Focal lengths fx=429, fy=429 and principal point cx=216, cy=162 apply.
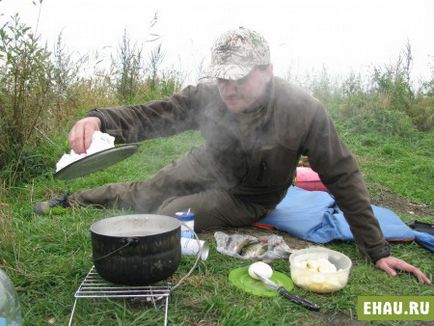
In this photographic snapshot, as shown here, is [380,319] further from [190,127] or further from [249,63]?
[190,127]

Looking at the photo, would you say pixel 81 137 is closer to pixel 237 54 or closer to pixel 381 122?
pixel 237 54

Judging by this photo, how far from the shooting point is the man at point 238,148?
2.64 m

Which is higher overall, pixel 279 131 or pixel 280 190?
pixel 279 131

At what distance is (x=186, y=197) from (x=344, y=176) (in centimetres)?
125

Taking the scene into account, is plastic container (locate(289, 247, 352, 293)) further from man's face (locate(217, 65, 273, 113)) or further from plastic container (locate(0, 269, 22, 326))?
plastic container (locate(0, 269, 22, 326))

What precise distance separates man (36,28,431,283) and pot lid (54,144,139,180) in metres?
0.11

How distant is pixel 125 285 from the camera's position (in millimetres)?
2178

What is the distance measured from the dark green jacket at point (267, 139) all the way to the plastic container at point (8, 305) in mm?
1146

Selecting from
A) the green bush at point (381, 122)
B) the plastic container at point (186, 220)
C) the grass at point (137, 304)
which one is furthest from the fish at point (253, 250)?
the green bush at point (381, 122)

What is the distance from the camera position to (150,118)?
3.16 m

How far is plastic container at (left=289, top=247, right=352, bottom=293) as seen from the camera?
2.37 metres

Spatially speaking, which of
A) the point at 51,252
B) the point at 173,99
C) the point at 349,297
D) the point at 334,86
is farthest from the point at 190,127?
the point at 334,86

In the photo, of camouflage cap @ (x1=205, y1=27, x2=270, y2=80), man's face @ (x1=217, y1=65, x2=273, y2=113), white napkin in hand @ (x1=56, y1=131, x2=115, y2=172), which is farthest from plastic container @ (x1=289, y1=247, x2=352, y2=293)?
white napkin in hand @ (x1=56, y1=131, x2=115, y2=172)

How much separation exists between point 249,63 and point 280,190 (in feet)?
3.78
